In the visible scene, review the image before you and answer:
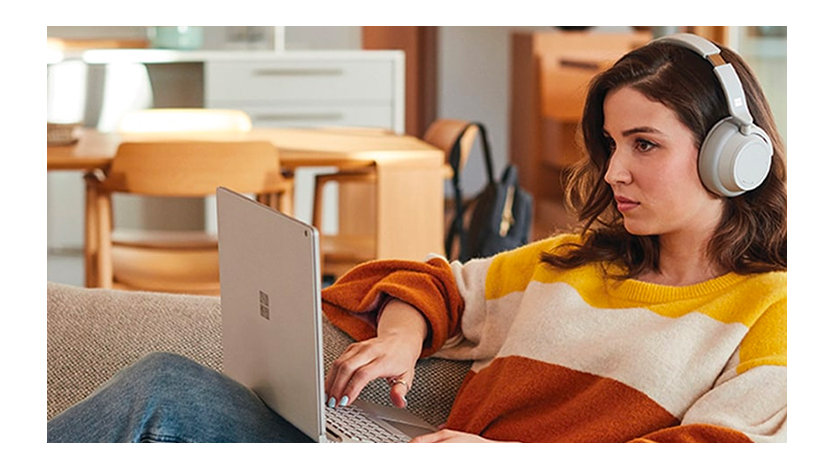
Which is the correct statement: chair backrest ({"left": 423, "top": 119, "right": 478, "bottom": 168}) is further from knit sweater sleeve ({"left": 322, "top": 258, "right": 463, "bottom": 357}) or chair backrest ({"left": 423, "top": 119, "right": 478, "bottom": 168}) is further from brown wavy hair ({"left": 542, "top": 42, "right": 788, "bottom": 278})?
brown wavy hair ({"left": 542, "top": 42, "right": 788, "bottom": 278})

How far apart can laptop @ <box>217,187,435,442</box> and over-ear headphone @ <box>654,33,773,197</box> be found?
0.44 m

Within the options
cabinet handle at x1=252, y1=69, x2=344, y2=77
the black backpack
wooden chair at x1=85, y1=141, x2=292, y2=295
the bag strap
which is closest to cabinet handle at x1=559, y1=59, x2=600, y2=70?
cabinet handle at x1=252, y1=69, x2=344, y2=77

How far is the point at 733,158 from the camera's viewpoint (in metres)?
1.16

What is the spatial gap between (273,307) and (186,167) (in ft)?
4.70

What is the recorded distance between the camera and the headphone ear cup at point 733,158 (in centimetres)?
117

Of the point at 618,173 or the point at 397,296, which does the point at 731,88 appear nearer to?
the point at 618,173

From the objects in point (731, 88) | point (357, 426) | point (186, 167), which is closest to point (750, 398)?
point (731, 88)

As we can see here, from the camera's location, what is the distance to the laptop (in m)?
1.06

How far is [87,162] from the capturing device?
2574 millimetres

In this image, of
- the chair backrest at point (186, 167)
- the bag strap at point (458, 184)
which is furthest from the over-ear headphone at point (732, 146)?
the bag strap at point (458, 184)

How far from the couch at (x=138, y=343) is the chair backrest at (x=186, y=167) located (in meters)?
0.90
